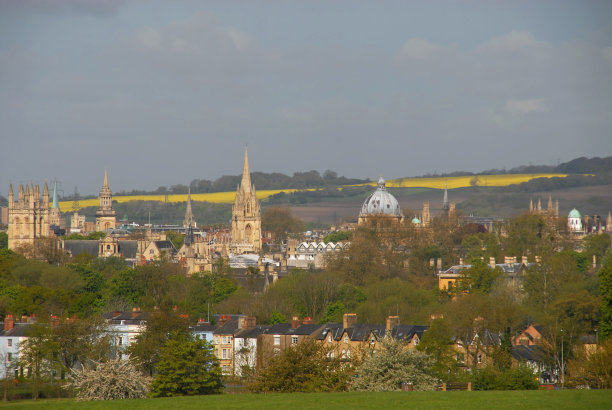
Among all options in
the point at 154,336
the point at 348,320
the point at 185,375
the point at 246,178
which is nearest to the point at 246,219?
the point at 246,178

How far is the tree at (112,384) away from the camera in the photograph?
1729 inches

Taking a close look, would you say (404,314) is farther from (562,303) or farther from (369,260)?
(369,260)

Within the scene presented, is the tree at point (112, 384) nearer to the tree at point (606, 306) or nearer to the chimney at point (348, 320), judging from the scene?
the chimney at point (348, 320)

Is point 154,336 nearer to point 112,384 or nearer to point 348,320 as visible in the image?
point 348,320

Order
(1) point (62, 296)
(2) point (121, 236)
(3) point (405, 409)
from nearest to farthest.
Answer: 1. (3) point (405, 409)
2. (1) point (62, 296)
3. (2) point (121, 236)

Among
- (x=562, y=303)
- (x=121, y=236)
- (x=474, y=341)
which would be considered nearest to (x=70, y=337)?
(x=474, y=341)

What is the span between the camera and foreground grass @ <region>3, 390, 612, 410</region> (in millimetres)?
34312

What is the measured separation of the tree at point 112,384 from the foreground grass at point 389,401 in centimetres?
531

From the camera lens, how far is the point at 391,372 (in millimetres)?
43375

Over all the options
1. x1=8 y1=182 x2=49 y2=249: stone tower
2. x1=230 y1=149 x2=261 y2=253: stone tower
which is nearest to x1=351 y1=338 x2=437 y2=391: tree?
x1=8 y1=182 x2=49 y2=249: stone tower

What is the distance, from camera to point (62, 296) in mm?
83062

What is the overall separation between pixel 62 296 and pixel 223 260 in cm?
4686

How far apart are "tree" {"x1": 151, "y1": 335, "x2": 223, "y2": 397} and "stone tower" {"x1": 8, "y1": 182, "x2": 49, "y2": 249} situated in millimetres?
114032

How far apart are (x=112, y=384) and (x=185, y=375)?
9.37 ft
